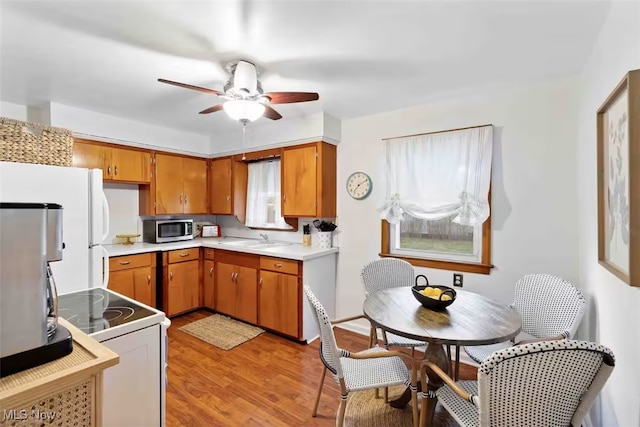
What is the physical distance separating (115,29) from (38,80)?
127 cm

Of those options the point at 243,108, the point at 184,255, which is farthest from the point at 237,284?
the point at 243,108

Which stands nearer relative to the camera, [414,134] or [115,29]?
[115,29]

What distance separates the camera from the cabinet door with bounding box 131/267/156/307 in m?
3.19

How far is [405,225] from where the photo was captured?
304 cm

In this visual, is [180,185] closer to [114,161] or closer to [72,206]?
[114,161]

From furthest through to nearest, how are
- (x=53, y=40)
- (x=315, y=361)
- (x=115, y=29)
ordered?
Answer: (x=315, y=361) < (x=53, y=40) < (x=115, y=29)

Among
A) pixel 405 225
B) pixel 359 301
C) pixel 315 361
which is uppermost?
pixel 405 225

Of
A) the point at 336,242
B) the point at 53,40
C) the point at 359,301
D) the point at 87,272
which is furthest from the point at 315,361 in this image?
the point at 53,40

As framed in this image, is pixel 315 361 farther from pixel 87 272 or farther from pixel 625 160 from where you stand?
pixel 625 160

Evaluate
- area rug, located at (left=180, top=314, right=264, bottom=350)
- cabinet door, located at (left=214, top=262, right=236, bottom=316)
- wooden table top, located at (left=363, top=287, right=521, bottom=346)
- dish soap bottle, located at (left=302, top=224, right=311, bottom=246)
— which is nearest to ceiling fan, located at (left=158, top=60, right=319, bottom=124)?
wooden table top, located at (left=363, top=287, right=521, bottom=346)

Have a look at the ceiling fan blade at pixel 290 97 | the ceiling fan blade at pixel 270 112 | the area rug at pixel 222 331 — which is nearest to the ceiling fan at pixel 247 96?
the ceiling fan blade at pixel 290 97

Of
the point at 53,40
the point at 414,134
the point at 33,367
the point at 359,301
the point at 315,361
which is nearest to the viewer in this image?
the point at 33,367

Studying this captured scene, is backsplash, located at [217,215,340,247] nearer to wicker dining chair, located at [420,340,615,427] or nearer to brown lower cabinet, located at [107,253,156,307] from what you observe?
brown lower cabinet, located at [107,253,156,307]

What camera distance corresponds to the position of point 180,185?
395 centimetres
